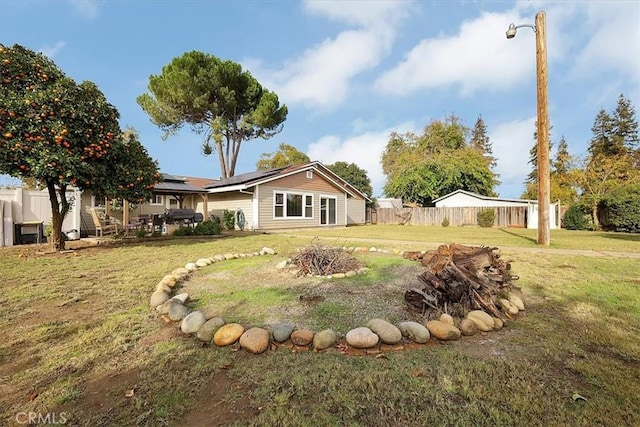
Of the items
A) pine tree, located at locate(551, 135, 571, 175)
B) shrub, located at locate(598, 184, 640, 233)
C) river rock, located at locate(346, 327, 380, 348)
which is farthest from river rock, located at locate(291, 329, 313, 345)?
pine tree, located at locate(551, 135, 571, 175)

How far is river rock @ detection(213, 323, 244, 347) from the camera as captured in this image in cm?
262

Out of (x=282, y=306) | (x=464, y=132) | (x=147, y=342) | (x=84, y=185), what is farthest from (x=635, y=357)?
(x=464, y=132)

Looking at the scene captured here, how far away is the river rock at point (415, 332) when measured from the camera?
2.65m

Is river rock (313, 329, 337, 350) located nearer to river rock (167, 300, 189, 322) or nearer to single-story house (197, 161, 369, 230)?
river rock (167, 300, 189, 322)

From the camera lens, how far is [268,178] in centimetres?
1502

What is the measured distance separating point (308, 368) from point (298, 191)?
15027 millimetres

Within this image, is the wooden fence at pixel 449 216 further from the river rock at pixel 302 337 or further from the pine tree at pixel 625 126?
the river rock at pixel 302 337

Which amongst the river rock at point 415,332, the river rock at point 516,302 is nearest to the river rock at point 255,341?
the river rock at point 415,332

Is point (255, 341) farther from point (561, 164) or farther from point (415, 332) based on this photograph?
point (561, 164)

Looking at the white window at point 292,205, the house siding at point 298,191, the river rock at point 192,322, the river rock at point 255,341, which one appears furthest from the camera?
the white window at point 292,205

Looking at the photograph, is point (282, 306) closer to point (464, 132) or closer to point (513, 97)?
point (513, 97)

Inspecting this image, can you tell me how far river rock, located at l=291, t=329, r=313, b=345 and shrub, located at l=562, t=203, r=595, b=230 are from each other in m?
20.6

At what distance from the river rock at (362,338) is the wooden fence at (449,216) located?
21.3 meters

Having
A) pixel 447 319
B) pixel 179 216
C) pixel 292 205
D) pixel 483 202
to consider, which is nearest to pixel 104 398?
pixel 447 319
